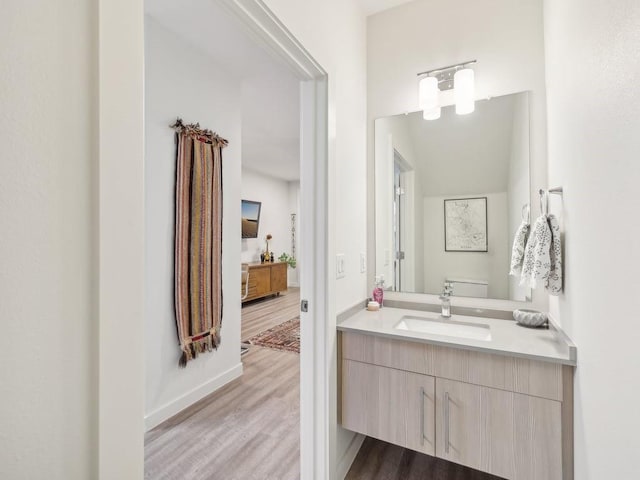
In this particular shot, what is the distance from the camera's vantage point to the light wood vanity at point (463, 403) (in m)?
1.17

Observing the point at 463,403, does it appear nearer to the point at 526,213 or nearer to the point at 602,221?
the point at 602,221

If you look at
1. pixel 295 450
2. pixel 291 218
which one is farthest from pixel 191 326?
pixel 291 218

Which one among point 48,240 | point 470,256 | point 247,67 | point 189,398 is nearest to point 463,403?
point 470,256

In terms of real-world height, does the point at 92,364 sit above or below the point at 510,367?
above

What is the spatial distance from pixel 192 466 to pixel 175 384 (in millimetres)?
586

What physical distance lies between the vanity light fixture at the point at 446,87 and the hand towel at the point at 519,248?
2.34 ft

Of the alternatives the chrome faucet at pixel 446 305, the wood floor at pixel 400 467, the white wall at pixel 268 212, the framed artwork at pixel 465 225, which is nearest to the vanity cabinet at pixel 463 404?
the wood floor at pixel 400 467

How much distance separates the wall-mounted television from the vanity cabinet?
453cm

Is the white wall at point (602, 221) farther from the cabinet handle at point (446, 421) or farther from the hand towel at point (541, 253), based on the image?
the cabinet handle at point (446, 421)

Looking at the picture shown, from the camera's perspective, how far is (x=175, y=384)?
6.90 ft

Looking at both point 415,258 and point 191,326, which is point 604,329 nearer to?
point 415,258

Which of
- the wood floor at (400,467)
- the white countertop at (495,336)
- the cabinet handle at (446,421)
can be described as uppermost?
the white countertop at (495,336)

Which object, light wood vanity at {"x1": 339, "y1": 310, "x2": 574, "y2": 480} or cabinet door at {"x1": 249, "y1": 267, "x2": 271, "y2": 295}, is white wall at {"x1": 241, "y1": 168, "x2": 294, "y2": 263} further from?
light wood vanity at {"x1": 339, "y1": 310, "x2": 574, "y2": 480}

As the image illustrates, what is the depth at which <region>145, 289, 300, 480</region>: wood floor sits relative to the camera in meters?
1.63
